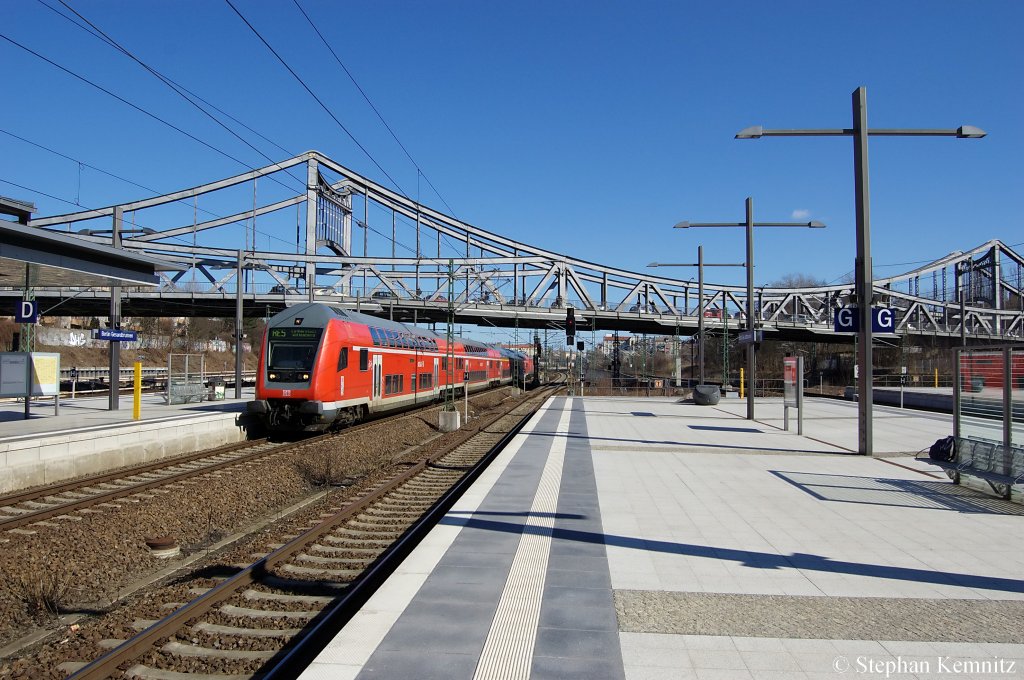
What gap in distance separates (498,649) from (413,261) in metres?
62.9

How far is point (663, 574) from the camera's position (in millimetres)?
5371

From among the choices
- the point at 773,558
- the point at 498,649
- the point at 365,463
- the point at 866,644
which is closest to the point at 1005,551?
the point at 773,558

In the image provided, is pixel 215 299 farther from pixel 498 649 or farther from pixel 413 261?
pixel 498 649

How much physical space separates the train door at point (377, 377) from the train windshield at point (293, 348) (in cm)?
351

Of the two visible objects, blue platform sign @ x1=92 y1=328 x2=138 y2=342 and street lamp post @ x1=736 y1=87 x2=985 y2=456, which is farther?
blue platform sign @ x1=92 y1=328 x2=138 y2=342

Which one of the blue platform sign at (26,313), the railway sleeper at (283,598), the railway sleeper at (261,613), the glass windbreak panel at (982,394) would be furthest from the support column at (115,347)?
the glass windbreak panel at (982,394)

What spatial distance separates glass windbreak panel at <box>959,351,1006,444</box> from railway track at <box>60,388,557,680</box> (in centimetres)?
743

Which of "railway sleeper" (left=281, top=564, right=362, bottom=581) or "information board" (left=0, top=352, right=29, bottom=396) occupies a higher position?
"information board" (left=0, top=352, right=29, bottom=396)

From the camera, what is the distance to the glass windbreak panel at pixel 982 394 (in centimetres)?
870

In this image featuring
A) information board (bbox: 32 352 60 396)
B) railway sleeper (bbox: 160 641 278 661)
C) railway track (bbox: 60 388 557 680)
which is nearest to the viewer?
railway track (bbox: 60 388 557 680)

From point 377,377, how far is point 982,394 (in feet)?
49.7

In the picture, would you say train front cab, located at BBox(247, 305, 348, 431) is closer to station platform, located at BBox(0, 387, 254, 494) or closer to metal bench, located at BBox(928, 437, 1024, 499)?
station platform, located at BBox(0, 387, 254, 494)

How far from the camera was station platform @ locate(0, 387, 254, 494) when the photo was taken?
418 inches

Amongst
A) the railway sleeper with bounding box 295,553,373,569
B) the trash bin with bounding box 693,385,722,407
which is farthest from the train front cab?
the trash bin with bounding box 693,385,722,407
